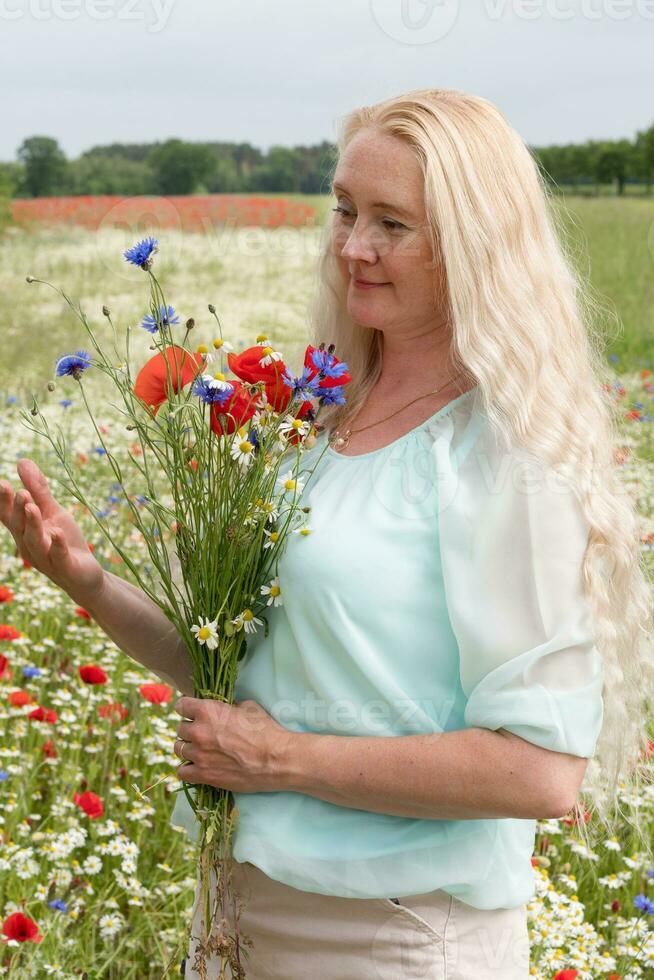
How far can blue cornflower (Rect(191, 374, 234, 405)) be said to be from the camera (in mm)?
1681

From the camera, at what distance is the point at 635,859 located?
2908mm

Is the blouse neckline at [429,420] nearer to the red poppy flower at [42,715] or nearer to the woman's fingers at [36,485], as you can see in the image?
the woman's fingers at [36,485]

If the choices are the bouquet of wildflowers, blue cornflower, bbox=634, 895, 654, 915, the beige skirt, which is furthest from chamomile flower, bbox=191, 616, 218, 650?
blue cornflower, bbox=634, 895, 654, 915

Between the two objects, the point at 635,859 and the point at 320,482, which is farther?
the point at 635,859

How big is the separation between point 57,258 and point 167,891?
13.0 m

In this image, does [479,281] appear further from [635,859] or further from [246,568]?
[635,859]

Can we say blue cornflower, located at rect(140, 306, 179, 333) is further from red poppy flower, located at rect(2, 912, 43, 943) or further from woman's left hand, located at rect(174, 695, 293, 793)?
red poppy flower, located at rect(2, 912, 43, 943)

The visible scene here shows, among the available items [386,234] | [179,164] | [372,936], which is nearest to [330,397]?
[386,234]

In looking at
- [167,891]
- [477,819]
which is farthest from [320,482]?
[167,891]

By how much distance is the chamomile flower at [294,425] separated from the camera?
1.71 m

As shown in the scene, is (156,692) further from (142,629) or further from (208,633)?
(208,633)

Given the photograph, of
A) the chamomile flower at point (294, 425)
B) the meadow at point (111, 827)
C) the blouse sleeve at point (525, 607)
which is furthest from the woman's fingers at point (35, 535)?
the blouse sleeve at point (525, 607)

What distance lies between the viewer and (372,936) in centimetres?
163

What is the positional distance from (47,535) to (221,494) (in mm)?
277
